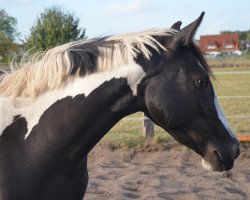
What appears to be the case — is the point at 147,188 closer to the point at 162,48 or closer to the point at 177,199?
the point at 177,199

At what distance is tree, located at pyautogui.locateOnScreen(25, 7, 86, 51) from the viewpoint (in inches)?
923

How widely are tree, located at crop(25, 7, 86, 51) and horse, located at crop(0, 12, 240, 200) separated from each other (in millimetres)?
20673

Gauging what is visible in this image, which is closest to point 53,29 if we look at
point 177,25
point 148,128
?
point 148,128

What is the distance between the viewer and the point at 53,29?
24.3 metres

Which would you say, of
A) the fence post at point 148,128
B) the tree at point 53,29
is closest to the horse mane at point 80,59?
the fence post at point 148,128

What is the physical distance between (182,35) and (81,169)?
3.04ft

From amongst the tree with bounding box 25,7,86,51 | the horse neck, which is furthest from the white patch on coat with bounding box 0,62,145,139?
the tree with bounding box 25,7,86,51

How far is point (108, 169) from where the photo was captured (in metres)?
5.99

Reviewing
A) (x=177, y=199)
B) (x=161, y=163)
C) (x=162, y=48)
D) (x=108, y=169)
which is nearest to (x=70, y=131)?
(x=162, y=48)

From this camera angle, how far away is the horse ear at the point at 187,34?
208 cm

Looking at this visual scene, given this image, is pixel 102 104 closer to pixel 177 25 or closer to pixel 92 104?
pixel 92 104

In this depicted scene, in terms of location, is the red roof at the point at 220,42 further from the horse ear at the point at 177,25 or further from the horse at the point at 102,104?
the horse at the point at 102,104

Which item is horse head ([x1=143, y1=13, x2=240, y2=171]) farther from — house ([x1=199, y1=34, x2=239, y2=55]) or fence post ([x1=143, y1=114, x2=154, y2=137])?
house ([x1=199, y1=34, x2=239, y2=55])

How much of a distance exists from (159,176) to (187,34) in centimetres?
383
